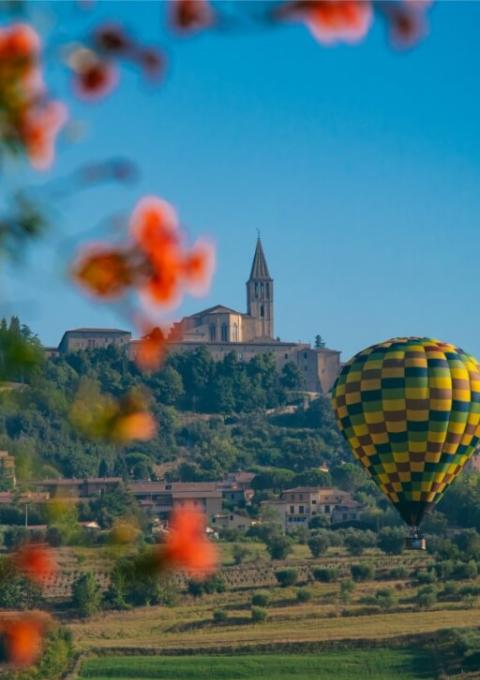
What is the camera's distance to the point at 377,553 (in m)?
61.2

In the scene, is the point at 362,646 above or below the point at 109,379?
below

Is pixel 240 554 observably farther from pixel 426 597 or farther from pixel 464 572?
pixel 426 597

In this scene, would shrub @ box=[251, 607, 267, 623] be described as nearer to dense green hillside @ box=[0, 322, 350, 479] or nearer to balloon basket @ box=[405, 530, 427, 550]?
balloon basket @ box=[405, 530, 427, 550]

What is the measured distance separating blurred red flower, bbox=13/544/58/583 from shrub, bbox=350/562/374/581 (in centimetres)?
5202

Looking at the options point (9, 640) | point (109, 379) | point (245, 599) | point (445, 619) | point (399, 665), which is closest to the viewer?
point (9, 640)

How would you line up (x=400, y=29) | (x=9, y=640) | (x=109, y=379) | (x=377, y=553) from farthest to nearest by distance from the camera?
(x=109, y=379), (x=377, y=553), (x=9, y=640), (x=400, y=29)

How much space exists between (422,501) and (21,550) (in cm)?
3250

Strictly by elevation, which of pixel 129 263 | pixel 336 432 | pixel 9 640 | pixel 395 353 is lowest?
pixel 9 640

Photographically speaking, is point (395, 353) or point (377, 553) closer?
point (395, 353)

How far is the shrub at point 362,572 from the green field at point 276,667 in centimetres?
1147

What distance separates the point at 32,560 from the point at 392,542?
193 ft

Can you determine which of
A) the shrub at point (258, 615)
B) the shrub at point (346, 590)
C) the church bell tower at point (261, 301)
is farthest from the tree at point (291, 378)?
the shrub at point (258, 615)

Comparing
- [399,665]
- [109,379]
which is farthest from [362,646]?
[109,379]

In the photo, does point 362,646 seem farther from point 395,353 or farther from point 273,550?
point 273,550
